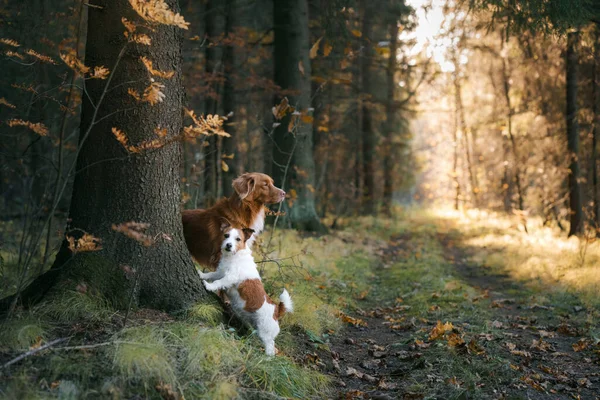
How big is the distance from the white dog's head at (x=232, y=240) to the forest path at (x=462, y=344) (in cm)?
151

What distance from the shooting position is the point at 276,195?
6.77 meters

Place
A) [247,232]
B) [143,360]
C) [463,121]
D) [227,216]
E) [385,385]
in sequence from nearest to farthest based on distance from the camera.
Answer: [143,360], [385,385], [247,232], [227,216], [463,121]

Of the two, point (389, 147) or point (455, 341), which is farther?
point (389, 147)

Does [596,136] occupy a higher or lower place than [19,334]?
higher

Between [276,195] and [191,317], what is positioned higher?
[276,195]

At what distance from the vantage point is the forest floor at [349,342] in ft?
12.6

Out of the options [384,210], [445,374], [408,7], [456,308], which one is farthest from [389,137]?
[445,374]

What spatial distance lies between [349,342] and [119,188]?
11.1 feet

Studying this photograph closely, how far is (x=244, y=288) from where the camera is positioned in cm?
544

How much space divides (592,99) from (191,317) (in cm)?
1356

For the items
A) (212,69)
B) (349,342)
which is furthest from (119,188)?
(212,69)

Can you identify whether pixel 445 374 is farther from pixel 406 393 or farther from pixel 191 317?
pixel 191 317

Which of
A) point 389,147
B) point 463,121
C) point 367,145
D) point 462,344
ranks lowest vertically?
point 462,344

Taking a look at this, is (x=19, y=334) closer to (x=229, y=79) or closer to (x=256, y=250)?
(x=256, y=250)
